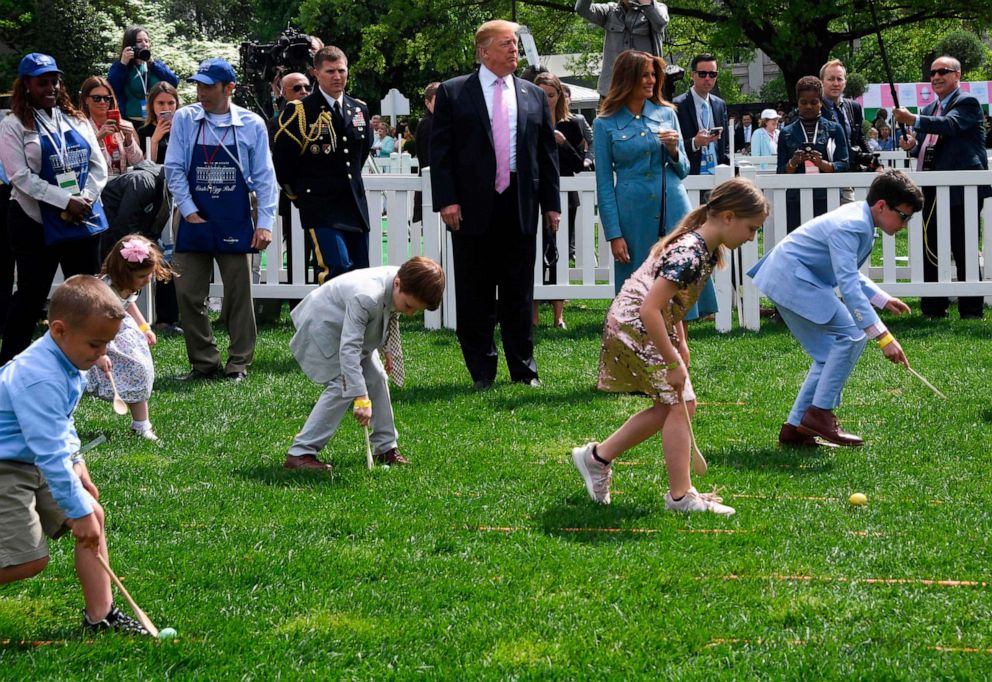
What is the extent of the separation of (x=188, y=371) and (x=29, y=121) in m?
2.06

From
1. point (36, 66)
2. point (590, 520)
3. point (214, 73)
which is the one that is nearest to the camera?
point (590, 520)

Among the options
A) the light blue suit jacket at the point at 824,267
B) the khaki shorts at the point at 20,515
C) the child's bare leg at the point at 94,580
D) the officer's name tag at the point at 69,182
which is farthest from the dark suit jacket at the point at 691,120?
the khaki shorts at the point at 20,515

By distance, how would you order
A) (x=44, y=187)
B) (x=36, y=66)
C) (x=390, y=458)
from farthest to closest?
(x=44, y=187) → (x=36, y=66) → (x=390, y=458)

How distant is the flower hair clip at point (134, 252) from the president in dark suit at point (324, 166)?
262 cm

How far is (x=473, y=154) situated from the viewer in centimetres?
851

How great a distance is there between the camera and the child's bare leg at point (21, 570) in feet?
13.2

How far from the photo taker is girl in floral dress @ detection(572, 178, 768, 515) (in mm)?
5430

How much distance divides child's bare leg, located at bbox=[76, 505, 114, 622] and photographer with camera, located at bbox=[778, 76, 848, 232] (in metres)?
8.16

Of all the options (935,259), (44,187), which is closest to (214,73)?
(44,187)

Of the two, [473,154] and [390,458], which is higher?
→ [473,154]

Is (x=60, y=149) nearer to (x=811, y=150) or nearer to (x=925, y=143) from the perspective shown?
(x=811, y=150)

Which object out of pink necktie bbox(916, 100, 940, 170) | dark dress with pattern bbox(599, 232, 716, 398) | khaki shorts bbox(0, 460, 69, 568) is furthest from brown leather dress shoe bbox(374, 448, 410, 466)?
pink necktie bbox(916, 100, 940, 170)

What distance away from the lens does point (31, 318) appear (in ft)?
28.4

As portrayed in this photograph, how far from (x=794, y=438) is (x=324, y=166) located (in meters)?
4.15
